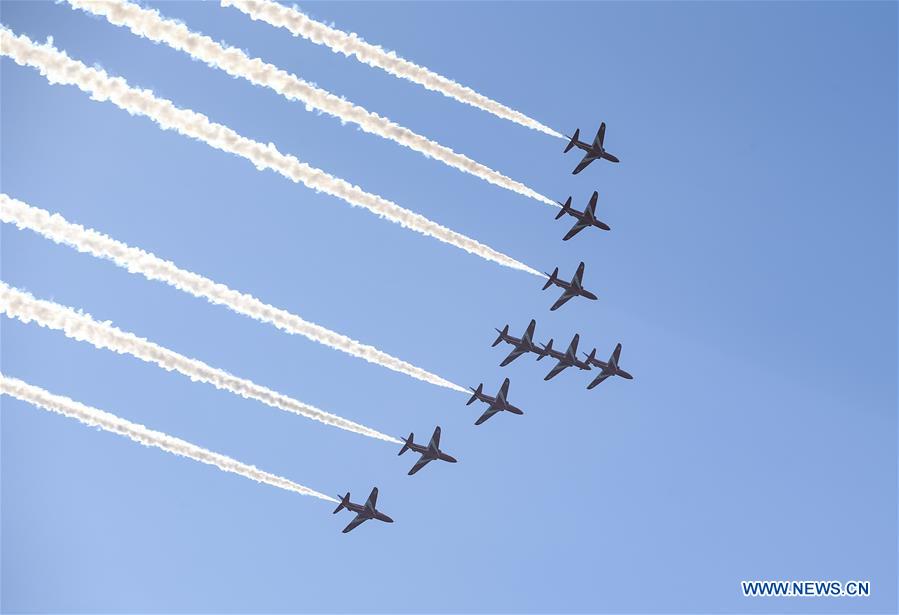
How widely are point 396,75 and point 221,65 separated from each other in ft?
25.5

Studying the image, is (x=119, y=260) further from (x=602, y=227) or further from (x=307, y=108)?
(x=602, y=227)

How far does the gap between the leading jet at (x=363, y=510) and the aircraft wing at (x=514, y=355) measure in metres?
11.2

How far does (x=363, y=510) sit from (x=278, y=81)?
81.4ft

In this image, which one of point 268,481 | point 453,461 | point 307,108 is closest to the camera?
point 307,108

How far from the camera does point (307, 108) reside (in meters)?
46.8

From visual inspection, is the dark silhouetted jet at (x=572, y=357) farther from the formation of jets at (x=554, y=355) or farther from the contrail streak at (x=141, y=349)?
the contrail streak at (x=141, y=349)

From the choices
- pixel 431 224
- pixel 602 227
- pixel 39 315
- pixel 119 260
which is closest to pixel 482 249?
pixel 431 224

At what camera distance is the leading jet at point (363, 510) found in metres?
61.5

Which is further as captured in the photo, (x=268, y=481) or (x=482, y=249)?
(x=482, y=249)

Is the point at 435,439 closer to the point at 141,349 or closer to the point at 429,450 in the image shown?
the point at 429,450

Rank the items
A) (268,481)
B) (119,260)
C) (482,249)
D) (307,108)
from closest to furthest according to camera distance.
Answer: (119,260) → (307,108) → (268,481) → (482,249)

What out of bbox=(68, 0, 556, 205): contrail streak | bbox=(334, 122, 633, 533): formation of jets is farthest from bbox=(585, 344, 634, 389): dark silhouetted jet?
bbox=(68, 0, 556, 205): contrail streak

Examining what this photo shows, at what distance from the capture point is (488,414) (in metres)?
67.7

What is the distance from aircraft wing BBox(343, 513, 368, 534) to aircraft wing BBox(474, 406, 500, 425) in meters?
9.26
